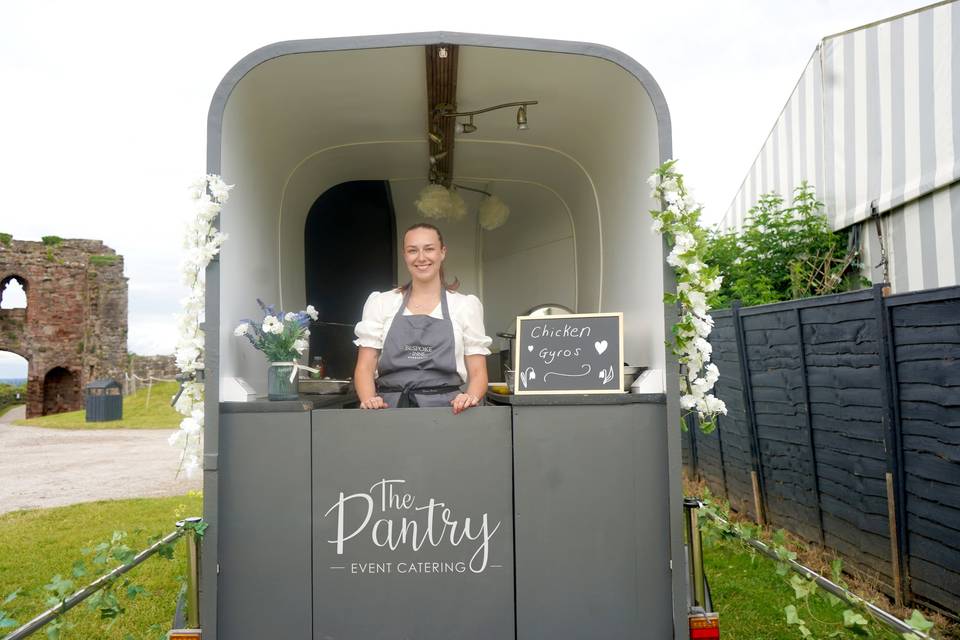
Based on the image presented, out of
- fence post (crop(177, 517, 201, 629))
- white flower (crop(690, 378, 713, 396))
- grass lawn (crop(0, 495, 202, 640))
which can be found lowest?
grass lawn (crop(0, 495, 202, 640))

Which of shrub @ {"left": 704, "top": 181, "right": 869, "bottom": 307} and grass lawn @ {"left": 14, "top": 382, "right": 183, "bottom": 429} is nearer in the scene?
shrub @ {"left": 704, "top": 181, "right": 869, "bottom": 307}

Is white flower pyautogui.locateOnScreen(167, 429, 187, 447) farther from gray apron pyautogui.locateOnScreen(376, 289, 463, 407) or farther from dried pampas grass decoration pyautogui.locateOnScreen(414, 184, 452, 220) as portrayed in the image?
dried pampas grass decoration pyautogui.locateOnScreen(414, 184, 452, 220)

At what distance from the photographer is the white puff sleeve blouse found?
3.32 metres

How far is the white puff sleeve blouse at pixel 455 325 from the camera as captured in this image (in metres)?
3.32

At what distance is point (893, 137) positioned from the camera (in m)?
6.85

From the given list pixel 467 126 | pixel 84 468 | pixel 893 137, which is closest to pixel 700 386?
pixel 467 126

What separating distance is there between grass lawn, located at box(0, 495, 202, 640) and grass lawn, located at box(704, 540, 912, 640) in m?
3.01

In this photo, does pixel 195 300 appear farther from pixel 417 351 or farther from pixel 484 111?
pixel 484 111

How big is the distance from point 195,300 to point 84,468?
10.3 meters

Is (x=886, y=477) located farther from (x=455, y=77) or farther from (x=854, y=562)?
(x=455, y=77)

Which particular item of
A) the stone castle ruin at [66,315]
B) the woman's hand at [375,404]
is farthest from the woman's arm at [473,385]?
the stone castle ruin at [66,315]

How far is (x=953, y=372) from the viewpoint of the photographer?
351 centimetres


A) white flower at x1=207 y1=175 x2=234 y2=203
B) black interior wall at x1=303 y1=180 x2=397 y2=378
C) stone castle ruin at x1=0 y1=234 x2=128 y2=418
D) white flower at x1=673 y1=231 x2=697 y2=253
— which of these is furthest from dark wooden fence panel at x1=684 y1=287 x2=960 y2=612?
stone castle ruin at x1=0 y1=234 x2=128 y2=418

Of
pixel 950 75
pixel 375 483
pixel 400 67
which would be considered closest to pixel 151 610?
pixel 375 483
